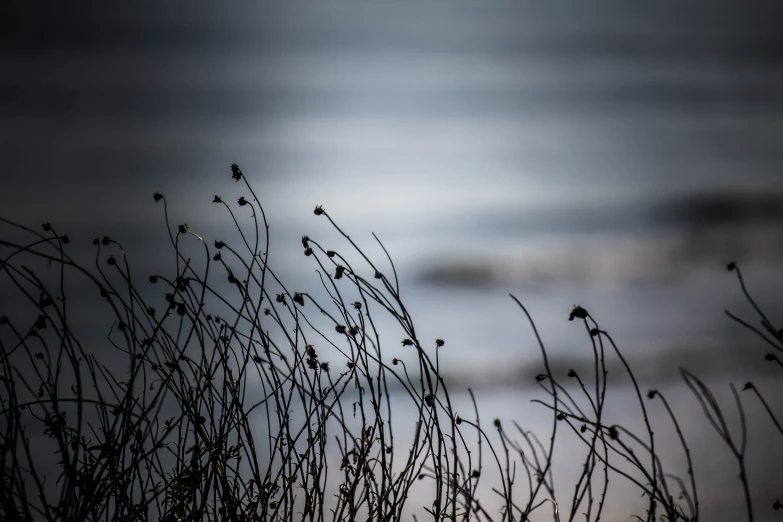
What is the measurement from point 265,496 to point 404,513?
0.35 metres

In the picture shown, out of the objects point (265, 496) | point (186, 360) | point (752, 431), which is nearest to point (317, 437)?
point (265, 496)

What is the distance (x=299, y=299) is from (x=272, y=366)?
0.11 metres

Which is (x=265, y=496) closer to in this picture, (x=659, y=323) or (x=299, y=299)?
(x=299, y=299)

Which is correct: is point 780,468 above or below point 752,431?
below

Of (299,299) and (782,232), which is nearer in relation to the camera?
(299,299)

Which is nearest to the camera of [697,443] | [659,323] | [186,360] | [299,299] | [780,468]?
[299,299]

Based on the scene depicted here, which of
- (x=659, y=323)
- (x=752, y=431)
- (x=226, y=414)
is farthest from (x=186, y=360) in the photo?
(x=659, y=323)

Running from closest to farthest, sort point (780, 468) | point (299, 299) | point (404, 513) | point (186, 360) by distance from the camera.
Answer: point (299, 299) < point (186, 360) < point (404, 513) < point (780, 468)

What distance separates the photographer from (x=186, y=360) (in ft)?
3.59

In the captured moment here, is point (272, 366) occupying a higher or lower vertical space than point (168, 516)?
higher

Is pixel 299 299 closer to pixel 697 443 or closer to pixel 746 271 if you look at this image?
pixel 697 443

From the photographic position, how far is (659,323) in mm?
2961

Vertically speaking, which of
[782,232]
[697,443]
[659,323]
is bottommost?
[697,443]

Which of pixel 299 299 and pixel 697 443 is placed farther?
pixel 697 443
